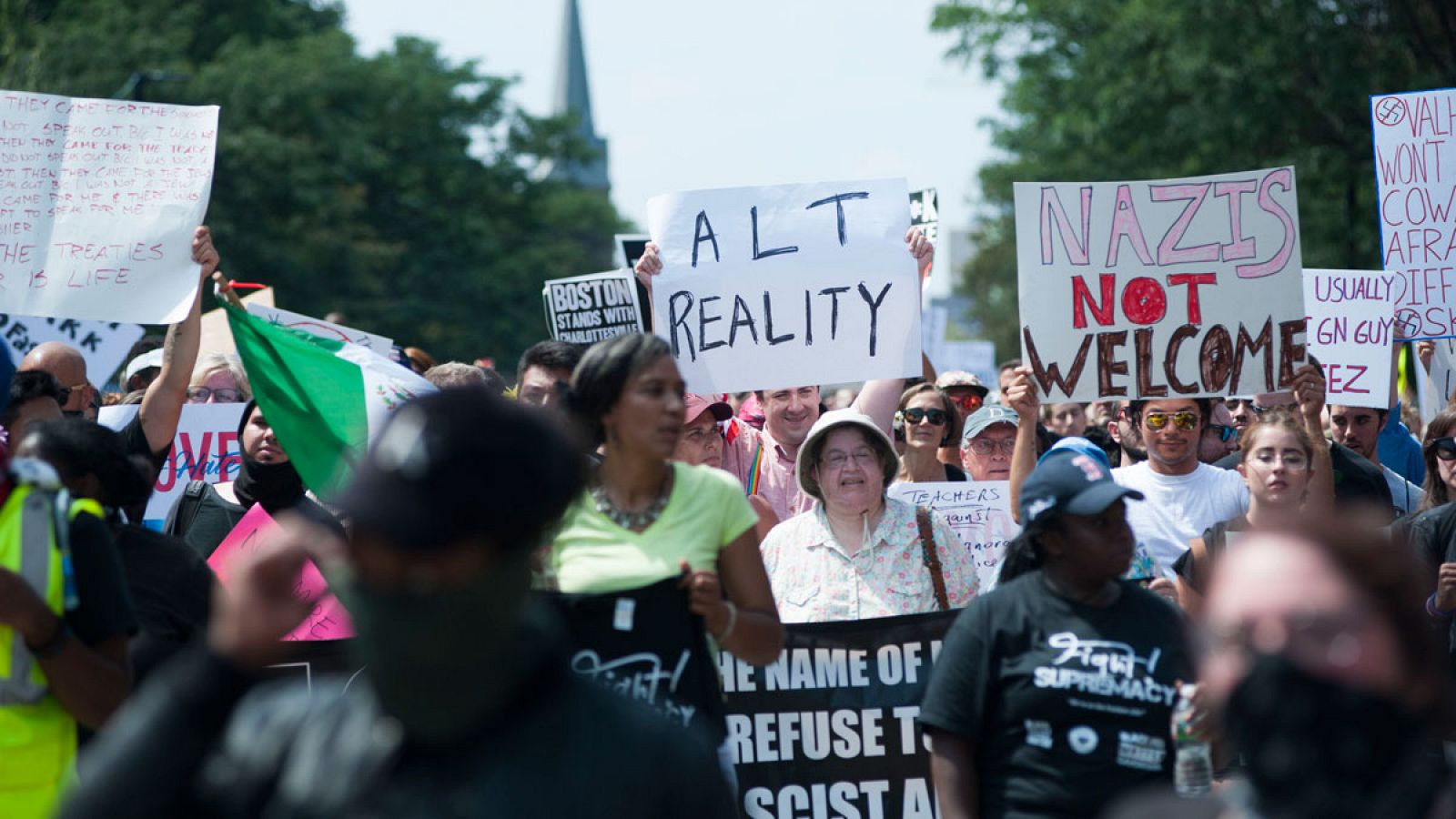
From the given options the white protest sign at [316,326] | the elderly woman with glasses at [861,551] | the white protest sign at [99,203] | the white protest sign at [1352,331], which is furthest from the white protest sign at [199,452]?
the white protest sign at [1352,331]

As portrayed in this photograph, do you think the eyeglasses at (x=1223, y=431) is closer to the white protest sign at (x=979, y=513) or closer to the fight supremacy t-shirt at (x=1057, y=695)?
the white protest sign at (x=979, y=513)

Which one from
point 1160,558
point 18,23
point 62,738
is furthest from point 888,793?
point 18,23

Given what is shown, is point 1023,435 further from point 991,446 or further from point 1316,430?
point 991,446

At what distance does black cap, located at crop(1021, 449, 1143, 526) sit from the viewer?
3.96 metres

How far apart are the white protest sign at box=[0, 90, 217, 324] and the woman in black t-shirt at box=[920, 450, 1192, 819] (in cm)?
378

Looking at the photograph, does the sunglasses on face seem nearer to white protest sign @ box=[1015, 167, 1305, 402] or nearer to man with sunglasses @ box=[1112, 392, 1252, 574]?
white protest sign @ box=[1015, 167, 1305, 402]

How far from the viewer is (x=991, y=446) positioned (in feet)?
25.1

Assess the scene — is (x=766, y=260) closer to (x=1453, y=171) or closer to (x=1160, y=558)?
(x=1160, y=558)

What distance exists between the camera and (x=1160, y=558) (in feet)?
20.8

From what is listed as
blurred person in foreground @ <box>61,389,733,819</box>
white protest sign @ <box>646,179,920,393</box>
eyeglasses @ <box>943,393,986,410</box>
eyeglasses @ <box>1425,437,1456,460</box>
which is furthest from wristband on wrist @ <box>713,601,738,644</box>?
eyeglasses @ <box>943,393,986,410</box>

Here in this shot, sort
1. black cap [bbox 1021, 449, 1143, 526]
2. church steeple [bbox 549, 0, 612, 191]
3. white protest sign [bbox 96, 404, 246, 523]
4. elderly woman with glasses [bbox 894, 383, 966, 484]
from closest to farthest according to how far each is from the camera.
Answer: black cap [bbox 1021, 449, 1143, 526] < elderly woman with glasses [bbox 894, 383, 966, 484] < white protest sign [bbox 96, 404, 246, 523] < church steeple [bbox 549, 0, 612, 191]

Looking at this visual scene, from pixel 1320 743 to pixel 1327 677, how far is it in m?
0.07

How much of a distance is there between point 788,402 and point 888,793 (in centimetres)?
205

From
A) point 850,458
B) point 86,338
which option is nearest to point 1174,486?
point 850,458
